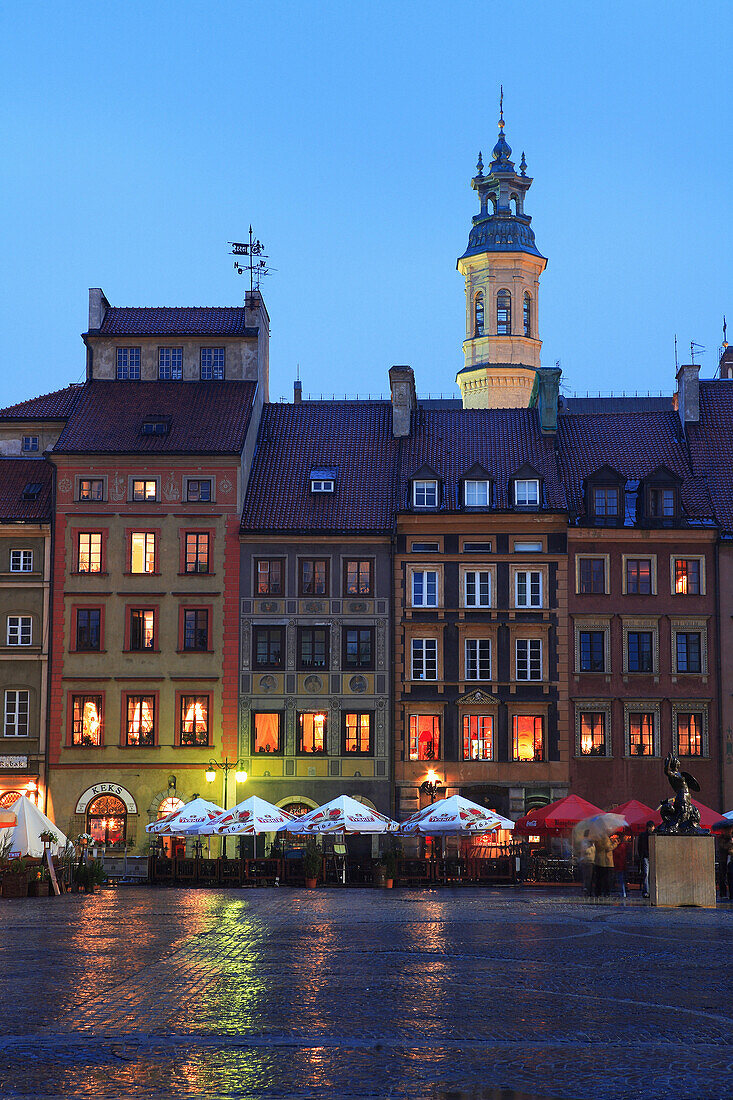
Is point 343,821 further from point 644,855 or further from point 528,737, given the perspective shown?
point 528,737

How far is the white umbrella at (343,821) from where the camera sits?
4262 cm

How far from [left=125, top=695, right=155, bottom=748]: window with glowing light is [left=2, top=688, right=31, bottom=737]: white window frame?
3775 mm

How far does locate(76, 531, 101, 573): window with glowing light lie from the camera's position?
185ft

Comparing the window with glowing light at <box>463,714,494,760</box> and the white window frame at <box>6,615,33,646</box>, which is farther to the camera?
the white window frame at <box>6,615,33,646</box>

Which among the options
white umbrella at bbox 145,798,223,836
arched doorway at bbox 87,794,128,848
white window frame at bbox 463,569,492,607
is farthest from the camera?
white window frame at bbox 463,569,492,607

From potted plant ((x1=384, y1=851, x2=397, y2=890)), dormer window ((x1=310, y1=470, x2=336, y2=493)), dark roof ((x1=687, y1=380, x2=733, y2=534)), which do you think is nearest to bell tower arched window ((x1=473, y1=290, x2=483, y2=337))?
dark roof ((x1=687, y1=380, x2=733, y2=534))

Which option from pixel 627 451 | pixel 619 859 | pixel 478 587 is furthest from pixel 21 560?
pixel 619 859

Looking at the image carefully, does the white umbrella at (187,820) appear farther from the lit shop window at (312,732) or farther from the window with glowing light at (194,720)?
the lit shop window at (312,732)

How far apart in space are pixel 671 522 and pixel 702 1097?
45930 mm

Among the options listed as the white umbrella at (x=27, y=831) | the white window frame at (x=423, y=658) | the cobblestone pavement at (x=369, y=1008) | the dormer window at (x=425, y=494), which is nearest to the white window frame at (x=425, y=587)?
the white window frame at (x=423, y=658)

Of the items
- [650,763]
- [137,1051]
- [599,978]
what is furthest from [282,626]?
[137,1051]

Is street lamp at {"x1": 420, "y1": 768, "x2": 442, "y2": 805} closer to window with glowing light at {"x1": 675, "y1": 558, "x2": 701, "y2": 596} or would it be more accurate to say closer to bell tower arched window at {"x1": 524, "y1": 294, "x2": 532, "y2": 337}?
window with glowing light at {"x1": 675, "y1": 558, "x2": 701, "y2": 596}

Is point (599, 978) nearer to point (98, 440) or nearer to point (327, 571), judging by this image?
point (327, 571)

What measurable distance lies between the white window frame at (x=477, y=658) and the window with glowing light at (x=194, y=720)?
976 centimetres
